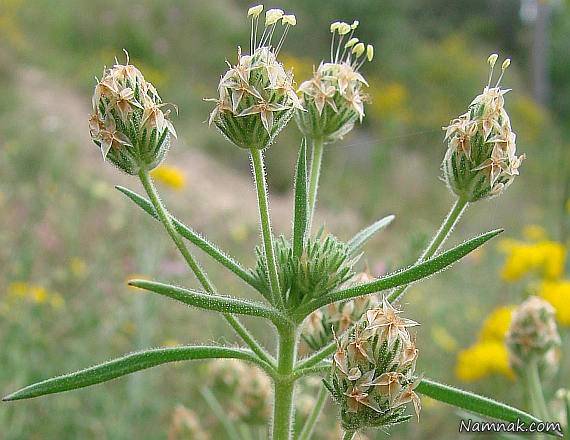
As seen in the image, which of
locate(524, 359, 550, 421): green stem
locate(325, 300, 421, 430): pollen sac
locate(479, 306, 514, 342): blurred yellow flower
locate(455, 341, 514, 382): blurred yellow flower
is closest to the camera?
locate(325, 300, 421, 430): pollen sac

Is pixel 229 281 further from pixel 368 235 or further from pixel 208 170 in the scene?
pixel 208 170

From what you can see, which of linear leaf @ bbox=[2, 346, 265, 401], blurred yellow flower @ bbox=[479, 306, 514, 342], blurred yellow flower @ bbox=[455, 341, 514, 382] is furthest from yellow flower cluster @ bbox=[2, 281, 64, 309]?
linear leaf @ bbox=[2, 346, 265, 401]

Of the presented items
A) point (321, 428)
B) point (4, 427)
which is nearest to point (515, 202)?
point (321, 428)

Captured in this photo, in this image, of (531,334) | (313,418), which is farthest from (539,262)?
(313,418)

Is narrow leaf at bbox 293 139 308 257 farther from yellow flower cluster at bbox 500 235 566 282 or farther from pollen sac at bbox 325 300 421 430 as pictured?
yellow flower cluster at bbox 500 235 566 282

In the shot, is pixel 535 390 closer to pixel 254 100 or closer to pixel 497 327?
pixel 254 100
